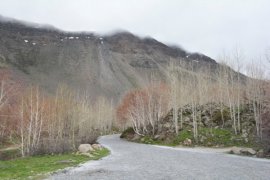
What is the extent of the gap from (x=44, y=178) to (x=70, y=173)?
110 inches

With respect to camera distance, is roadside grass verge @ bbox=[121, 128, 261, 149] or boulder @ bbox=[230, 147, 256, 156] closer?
boulder @ bbox=[230, 147, 256, 156]

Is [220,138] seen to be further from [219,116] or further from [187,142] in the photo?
[219,116]

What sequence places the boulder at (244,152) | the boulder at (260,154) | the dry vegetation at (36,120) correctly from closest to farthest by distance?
the boulder at (260,154) < the boulder at (244,152) < the dry vegetation at (36,120)

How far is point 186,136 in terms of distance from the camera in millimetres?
61406

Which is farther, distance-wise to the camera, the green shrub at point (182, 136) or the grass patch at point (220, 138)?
the green shrub at point (182, 136)

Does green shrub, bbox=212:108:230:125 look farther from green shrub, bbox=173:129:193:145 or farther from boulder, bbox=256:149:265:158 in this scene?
boulder, bbox=256:149:265:158

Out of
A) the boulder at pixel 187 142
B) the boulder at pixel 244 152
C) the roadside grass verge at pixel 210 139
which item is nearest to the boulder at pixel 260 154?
the boulder at pixel 244 152

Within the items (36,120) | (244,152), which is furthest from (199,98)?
(36,120)

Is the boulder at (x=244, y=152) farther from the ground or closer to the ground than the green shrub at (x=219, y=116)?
closer to the ground

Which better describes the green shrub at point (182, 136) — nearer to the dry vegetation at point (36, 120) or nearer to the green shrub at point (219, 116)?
the green shrub at point (219, 116)

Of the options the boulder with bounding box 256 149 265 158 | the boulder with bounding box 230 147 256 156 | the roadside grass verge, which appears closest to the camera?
the boulder with bounding box 256 149 265 158

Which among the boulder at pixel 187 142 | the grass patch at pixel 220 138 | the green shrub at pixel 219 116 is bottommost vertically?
the boulder at pixel 187 142

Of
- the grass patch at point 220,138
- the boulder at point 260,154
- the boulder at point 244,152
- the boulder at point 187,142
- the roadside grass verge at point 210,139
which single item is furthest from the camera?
the boulder at point 187,142

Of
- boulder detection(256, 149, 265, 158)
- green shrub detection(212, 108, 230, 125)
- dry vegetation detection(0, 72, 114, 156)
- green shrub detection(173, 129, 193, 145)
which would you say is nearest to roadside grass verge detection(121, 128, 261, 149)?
green shrub detection(173, 129, 193, 145)
